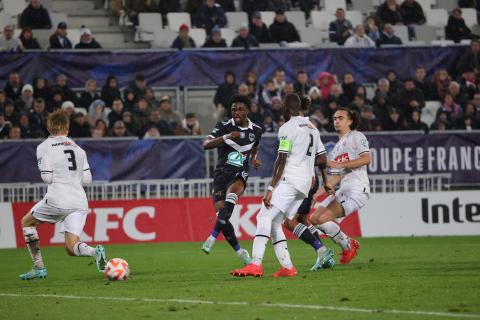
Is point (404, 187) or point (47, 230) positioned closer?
point (47, 230)

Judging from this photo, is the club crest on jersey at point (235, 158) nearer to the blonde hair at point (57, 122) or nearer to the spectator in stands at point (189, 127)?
the blonde hair at point (57, 122)

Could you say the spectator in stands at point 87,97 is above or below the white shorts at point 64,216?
above

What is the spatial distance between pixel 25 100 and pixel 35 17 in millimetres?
3803

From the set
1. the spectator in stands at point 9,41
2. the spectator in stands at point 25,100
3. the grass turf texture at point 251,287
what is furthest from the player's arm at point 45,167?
the spectator in stands at point 9,41

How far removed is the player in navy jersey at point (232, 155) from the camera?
666 inches

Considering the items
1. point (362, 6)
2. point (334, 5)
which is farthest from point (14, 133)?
point (362, 6)

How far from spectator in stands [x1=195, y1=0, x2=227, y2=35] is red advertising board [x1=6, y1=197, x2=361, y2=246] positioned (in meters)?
7.14

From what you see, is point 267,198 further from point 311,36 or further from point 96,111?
point 311,36

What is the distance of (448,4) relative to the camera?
115 feet

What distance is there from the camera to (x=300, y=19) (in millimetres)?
32500

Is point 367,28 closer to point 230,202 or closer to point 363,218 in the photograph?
point 363,218

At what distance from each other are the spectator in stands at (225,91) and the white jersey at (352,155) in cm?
1017

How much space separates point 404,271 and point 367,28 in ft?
55.2

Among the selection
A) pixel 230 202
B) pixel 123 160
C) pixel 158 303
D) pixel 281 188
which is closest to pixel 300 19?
pixel 123 160
